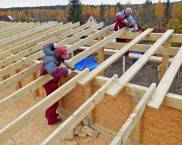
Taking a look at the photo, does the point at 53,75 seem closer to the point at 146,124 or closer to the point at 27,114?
the point at 27,114

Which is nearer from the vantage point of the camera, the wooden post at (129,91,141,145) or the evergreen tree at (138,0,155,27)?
the wooden post at (129,91,141,145)

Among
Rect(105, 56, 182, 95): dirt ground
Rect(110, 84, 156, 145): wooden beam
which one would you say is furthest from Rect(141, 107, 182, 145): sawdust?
Rect(105, 56, 182, 95): dirt ground

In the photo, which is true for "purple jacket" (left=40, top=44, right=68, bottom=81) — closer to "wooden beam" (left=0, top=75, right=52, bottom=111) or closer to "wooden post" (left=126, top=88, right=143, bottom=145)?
"wooden beam" (left=0, top=75, right=52, bottom=111)

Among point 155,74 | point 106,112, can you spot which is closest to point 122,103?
point 106,112

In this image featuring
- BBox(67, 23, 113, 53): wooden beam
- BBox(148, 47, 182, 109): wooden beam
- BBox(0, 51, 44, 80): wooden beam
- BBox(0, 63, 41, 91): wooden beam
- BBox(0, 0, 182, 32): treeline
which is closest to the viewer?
BBox(148, 47, 182, 109): wooden beam

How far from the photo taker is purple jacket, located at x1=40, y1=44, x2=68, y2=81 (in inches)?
189

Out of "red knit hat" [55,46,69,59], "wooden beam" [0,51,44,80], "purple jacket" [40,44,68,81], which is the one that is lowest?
"wooden beam" [0,51,44,80]

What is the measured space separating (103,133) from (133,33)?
9.21ft

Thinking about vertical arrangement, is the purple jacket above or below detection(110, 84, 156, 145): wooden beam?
above

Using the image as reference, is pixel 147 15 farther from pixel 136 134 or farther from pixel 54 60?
pixel 136 134

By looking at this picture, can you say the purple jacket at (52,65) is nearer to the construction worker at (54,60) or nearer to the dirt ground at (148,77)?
the construction worker at (54,60)

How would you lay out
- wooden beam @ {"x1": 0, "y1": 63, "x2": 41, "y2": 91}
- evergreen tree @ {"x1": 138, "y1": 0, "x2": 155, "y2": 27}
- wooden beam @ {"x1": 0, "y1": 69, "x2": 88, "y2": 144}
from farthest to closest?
evergreen tree @ {"x1": 138, "y1": 0, "x2": 155, "y2": 27}
wooden beam @ {"x1": 0, "y1": 63, "x2": 41, "y2": 91}
wooden beam @ {"x1": 0, "y1": 69, "x2": 88, "y2": 144}

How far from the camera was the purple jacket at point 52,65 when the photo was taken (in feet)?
15.8

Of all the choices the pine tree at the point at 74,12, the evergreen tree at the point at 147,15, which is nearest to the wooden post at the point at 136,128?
the pine tree at the point at 74,12
